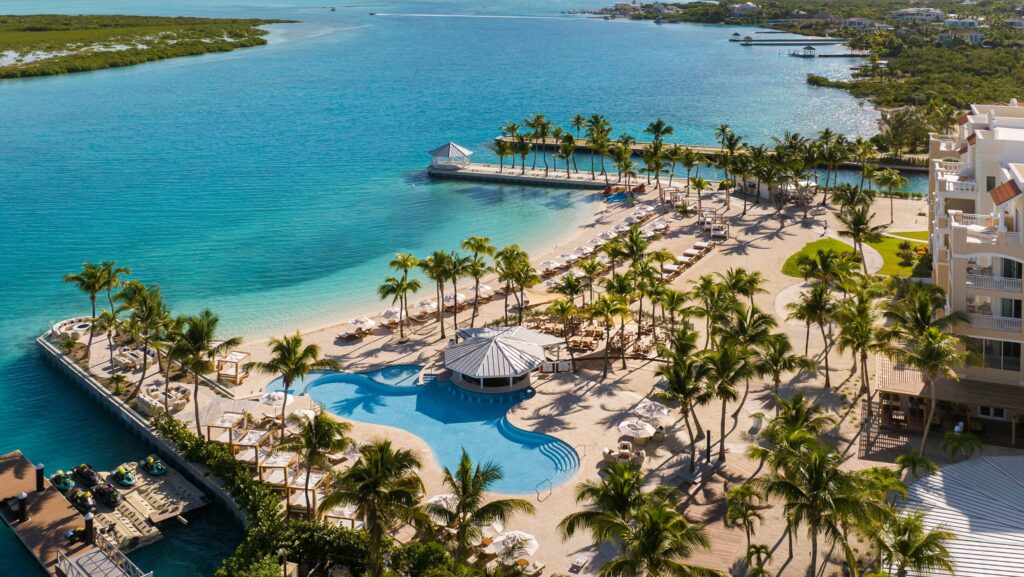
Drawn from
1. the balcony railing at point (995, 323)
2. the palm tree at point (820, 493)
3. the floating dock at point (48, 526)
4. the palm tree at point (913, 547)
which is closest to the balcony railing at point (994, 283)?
the balcony railing at point (995, 323)

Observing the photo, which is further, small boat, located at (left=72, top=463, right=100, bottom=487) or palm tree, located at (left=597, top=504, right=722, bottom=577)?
small boat, located at (left=72, top=463, right=100, bottom=487)

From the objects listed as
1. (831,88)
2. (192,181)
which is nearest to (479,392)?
(192,181)

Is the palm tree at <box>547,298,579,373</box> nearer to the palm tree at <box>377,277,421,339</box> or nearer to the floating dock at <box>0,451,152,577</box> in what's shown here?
the palm tree at <box>377,277,421,339</box>

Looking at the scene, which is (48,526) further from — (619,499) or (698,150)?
(698,150)

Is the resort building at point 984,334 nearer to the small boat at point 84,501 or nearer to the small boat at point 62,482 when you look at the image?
the small boat at point 84,501

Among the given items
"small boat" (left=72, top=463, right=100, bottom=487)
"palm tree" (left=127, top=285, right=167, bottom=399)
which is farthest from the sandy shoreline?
"small boat" (left=72, top=463, right=100, bottom=487)

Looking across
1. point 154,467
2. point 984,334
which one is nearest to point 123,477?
point 154,467
